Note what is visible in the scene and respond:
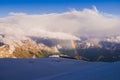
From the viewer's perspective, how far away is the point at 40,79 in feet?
47.7

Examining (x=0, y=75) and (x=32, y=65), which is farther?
A: (x=32, y=65)

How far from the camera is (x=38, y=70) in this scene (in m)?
17.6

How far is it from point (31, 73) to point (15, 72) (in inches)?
35.3

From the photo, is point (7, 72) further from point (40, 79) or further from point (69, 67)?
point (69, 67)

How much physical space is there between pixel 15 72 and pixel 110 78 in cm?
660

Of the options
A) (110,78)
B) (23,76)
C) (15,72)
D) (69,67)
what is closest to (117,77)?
(110,78)

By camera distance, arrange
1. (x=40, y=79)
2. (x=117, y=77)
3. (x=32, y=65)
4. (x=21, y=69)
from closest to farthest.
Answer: (x=117, y=77) < (x=40, y=79) < (x=21, y=69) < (x=32, y=65)

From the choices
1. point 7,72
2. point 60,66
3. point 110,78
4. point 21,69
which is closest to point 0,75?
point 7,72


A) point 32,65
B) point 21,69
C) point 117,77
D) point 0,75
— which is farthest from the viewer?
point 32,65

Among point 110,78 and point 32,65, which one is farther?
point 32,65

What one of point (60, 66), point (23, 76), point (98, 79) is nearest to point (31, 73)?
point (23, 76)

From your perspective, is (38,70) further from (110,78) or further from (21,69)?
(110,78)

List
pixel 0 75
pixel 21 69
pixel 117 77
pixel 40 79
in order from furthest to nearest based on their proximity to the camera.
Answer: pixel 21 69 < pixel 0 75 < pixel 40 79 < pixel 117 77

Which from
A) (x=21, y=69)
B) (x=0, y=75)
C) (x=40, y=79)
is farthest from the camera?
(x=21, y=69)
